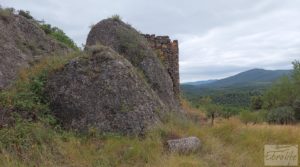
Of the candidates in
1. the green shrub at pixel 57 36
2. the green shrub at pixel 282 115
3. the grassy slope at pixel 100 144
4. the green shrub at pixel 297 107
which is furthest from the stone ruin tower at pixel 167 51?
the green shrub at pixel 297 107

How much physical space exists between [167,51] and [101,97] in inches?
252

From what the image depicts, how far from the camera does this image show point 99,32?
12.4 metres

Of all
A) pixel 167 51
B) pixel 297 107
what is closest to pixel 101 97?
pixel 167 51

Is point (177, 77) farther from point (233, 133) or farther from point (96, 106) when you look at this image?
point (96, 106)

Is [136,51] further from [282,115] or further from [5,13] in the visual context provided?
[282,115]

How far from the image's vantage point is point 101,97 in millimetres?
8062

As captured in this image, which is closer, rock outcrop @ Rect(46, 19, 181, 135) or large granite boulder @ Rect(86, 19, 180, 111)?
Result: rock outcrop @ Rect(46, 19, 181, 135)

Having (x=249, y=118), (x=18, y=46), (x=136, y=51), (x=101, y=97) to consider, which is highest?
(x=18, y=46)

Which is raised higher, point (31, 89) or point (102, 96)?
point (31, 89)

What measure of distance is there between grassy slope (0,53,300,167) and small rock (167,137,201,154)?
15 cm

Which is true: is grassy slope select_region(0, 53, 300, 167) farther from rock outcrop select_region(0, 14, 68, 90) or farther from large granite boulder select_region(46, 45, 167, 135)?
rock outcrop select_region(0, 14, 68, 90)

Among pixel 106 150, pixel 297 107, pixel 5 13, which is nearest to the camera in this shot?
pixel 106 150

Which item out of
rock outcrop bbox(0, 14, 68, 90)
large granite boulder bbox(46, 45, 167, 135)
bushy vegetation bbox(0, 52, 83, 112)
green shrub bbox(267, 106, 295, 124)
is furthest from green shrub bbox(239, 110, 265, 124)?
bushy vegetation bbox(0, 52, 83, 112)

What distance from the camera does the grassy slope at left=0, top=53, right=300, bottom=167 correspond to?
247 inches
